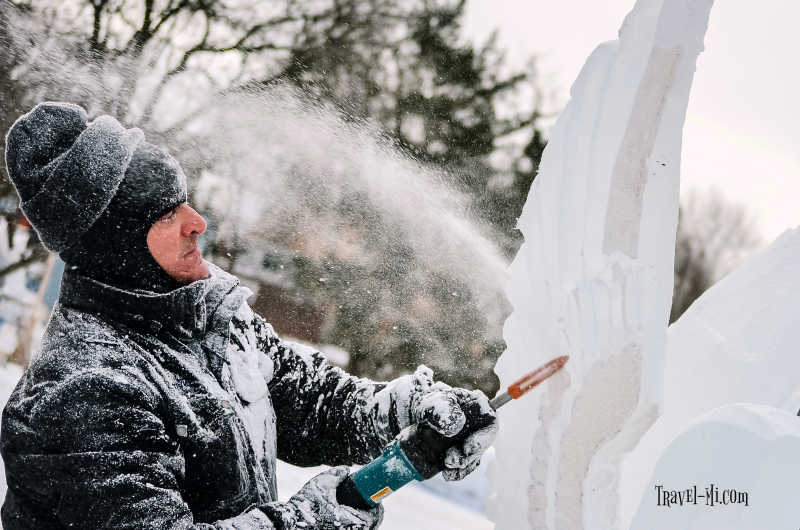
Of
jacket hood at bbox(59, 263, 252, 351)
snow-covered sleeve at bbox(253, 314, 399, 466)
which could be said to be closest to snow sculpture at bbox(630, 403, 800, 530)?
snow-covered sleeve at bbox(253, 314, 399, 466)

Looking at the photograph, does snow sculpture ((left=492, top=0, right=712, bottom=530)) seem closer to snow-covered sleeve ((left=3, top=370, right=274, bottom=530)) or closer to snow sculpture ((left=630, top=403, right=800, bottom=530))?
snow sculpture ((left=630, top=403, right=800, bottom=530))

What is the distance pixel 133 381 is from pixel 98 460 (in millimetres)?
155

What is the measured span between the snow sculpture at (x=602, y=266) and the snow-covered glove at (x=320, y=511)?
35 cm

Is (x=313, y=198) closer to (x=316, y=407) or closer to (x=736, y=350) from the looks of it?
(x=316, y=407)

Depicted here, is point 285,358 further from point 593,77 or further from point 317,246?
point 317,246

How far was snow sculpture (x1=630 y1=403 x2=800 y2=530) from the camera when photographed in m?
1.03

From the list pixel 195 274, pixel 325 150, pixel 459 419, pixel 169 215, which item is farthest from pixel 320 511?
pixel 325 150

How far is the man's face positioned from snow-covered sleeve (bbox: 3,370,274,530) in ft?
0.82

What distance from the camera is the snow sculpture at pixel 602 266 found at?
41.4 inches

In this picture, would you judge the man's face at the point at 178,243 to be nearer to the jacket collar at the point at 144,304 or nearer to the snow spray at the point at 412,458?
the jacket collar at the point at 144,304

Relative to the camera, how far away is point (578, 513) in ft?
3.93

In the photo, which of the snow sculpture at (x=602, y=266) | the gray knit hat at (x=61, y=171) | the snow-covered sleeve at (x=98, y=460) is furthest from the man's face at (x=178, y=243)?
the snow sculpture at (x=602, y=266)

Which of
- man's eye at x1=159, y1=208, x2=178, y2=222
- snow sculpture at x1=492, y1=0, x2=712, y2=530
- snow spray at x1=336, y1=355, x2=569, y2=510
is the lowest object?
snow spray at x1=336, y1=355, x2=569, y2=510

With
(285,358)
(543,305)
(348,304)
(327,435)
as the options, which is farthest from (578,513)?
(348,304)
